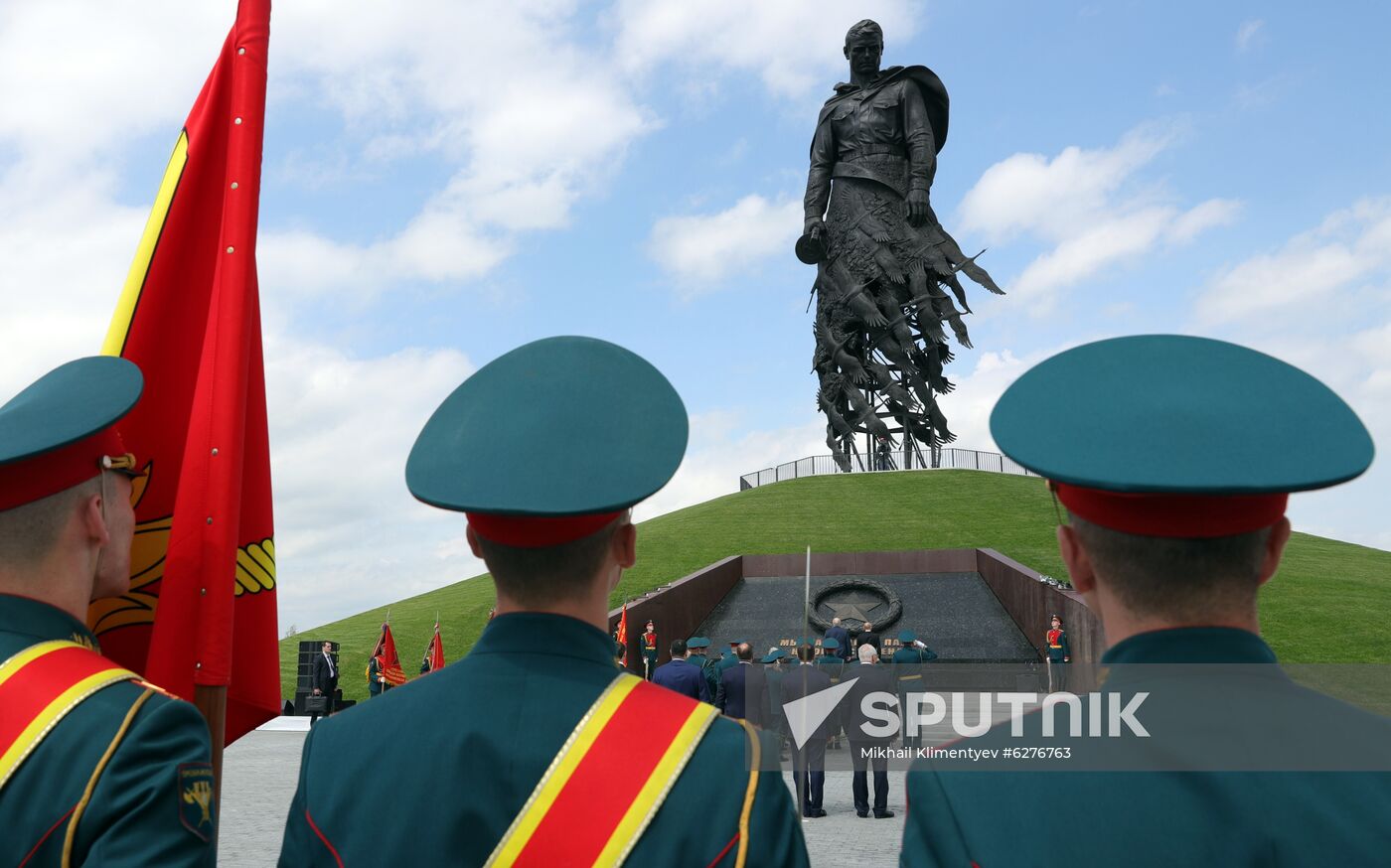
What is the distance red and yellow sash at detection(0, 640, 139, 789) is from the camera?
174 cm

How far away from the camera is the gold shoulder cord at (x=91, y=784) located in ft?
5.46

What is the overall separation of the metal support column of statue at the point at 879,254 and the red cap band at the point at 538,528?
104ft

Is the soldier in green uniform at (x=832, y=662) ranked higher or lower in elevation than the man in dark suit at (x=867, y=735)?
higher

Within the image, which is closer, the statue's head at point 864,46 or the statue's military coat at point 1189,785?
the statue's military coat at point 1189,785

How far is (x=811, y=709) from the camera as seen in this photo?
1028 cm

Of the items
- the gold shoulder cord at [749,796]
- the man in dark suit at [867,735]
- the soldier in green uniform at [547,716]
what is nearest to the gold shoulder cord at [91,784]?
the soldier in green uniform at [547,716]

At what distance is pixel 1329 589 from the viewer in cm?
2291

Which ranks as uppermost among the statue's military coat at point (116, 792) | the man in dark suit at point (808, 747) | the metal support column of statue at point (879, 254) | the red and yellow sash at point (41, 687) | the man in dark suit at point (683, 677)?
the metal support column of statue at point (879, 254)

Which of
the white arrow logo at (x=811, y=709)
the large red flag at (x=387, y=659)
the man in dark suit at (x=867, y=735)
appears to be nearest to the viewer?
the man in dark suit at (x=867, y=735)

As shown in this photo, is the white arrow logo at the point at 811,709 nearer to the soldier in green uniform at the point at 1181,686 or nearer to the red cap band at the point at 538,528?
the red cap band at the point at 538,528

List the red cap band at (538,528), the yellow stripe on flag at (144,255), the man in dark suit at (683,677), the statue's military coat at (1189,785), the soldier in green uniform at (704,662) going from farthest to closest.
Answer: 1. the soldier in green uniform at (704,662)
2. the man in dark suit at (683,677)
3. the yellow stripe on flag at (144,255)
4. the red cap band at (538,528)
5. the statue's military coat at (1189,785)

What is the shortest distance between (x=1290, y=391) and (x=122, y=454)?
192 cm

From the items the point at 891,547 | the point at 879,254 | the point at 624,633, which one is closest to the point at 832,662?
the point at 624,633

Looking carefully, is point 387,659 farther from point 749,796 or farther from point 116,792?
point 749,796
